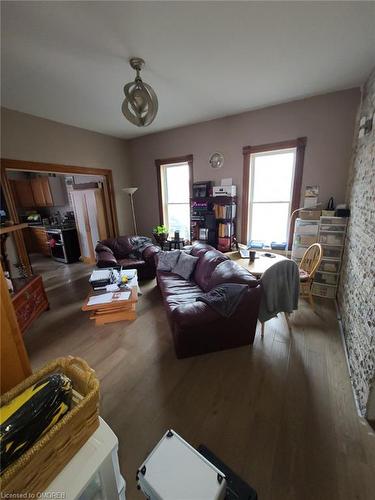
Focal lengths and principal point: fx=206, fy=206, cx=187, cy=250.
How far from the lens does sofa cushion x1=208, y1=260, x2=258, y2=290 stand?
211 cm

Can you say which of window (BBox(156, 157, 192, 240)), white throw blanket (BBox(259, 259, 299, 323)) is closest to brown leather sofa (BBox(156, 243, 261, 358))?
white throw blanket (BBox(259, 259, 299, 323))

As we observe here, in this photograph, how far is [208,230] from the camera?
403 cm

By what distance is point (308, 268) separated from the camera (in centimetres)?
312

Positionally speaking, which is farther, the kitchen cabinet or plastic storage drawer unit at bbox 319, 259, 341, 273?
the kitchen cabinet

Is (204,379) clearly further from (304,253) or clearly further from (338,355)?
(304,253)

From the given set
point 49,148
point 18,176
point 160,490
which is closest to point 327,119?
point 160,490

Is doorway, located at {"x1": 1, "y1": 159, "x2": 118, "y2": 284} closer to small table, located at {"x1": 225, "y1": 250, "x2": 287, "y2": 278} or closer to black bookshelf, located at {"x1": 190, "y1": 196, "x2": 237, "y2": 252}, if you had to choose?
black bookshelf, located at {"x1": 190, "y1": 196, "x2": 237, "y2": 252}

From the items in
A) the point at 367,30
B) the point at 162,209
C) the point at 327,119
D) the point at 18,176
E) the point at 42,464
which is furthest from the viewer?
the point at 18,176

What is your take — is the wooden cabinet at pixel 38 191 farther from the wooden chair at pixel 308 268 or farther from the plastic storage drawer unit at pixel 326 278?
the plastic storage drawer unit at pixel 326 278

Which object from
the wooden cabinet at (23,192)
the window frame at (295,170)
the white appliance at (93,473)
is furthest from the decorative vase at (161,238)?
the wooden cabinet at (23,192)

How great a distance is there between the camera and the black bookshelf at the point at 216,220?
3.87m

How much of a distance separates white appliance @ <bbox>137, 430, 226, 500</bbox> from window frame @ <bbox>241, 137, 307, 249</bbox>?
3.44 meters

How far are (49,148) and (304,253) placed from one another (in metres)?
4.64

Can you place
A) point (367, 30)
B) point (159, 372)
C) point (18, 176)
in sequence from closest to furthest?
point (367, 30) < point (159, 372) < point (18, 176)
